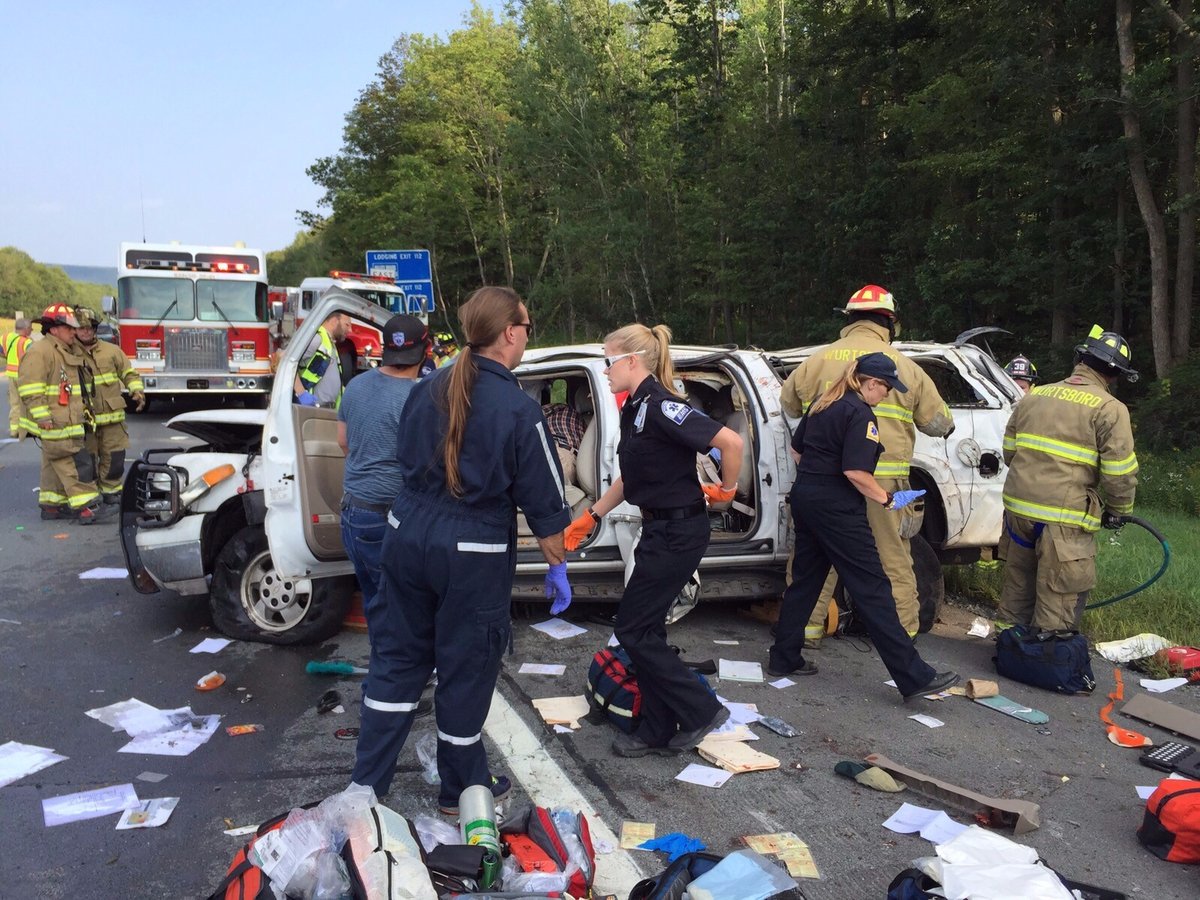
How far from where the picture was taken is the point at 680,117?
2353 cm

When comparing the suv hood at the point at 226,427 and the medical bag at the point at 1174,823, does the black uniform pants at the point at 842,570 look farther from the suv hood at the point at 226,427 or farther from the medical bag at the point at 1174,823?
the suv hood at the point at 226,427

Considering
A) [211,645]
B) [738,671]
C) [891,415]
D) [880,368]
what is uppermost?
[880,368]

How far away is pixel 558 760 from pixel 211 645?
255cm

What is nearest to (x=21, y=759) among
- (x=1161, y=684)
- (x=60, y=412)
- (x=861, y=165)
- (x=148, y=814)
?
(x=148, y=814)

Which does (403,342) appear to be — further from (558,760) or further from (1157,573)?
(1157,573)

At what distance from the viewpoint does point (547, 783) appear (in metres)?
3.62

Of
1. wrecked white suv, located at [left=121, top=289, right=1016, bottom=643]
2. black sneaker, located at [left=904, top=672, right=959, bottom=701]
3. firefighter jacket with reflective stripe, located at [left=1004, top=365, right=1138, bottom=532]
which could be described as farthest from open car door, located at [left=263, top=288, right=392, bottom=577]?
firefighter jacket with reflective stripe, located at [left=1004, top=365, right=1138, bottom=532]

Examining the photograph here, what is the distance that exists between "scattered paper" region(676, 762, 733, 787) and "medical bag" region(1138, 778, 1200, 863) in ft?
5.13

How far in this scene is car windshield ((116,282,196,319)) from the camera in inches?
594

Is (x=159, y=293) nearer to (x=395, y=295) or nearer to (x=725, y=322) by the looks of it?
Result: (x=395, y=295)

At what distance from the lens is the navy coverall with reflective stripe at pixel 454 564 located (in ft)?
9.82

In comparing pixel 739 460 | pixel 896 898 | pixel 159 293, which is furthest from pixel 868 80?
pixel 896 898

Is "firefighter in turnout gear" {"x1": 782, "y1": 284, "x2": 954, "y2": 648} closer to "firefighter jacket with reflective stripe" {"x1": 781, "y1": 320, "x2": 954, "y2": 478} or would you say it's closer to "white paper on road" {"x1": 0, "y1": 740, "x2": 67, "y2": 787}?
"firefighter jacket with reflective stripe" {"x1": 781, "y1": 320, "x2": 954, "y2": 478}

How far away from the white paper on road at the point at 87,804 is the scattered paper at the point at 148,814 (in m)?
0.06
